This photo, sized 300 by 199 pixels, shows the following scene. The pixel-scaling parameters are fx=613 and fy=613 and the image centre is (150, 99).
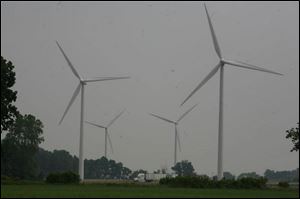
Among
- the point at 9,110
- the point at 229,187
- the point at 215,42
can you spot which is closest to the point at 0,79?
the point at 9,110

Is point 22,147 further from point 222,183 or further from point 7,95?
point 222,183

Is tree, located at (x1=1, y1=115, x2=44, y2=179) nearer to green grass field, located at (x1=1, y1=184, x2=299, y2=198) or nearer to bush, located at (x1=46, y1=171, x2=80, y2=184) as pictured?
bush, located at (x1=46, y1=171, x2=80, y2=184)

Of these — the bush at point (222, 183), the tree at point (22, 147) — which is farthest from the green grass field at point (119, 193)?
the tree at point (22, 147)

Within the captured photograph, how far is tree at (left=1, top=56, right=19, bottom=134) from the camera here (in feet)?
262

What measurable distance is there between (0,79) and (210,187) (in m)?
31.8

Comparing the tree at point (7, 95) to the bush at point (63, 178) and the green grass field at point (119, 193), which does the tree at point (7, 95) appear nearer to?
the bush at point (63, 178)

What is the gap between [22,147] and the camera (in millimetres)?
149250

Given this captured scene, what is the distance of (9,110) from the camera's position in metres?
80.3

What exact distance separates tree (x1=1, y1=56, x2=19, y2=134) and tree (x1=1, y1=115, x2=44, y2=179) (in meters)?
53.1

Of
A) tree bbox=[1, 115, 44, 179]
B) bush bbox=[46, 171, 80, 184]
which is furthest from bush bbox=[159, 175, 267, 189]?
tree bbox=[1, 115, 44, 179]

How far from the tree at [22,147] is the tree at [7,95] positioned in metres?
53.1

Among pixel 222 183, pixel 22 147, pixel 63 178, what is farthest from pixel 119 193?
pixel 22 147

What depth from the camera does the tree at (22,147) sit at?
14262 cm

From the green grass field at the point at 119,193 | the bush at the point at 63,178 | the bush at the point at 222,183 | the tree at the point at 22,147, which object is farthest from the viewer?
the tree at the point at 22,147
